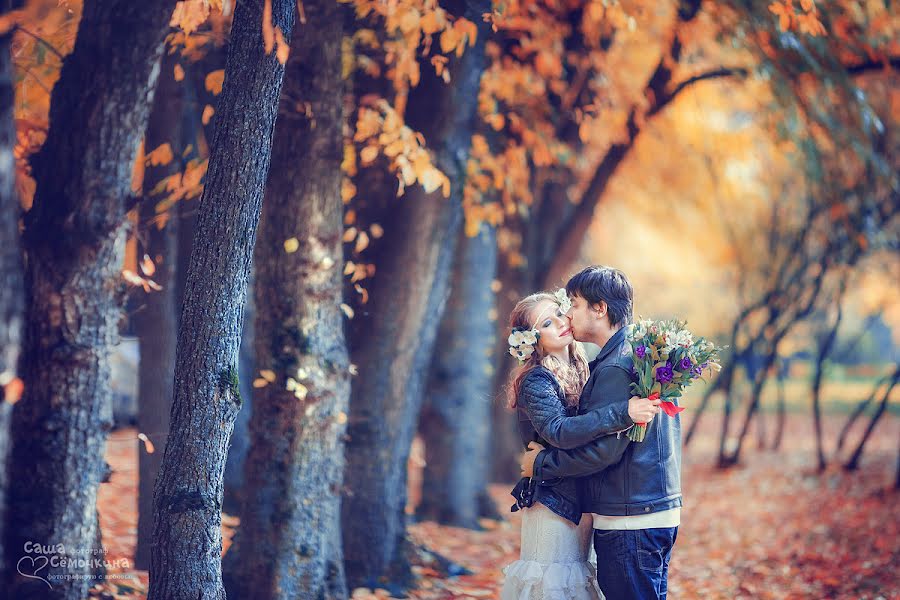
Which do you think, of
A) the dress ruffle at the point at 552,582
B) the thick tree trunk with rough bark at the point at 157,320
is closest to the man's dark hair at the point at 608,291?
the dress ruffle at the point at 552,582

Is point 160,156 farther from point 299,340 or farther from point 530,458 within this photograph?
point 530,458

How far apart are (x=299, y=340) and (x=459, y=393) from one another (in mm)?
3978

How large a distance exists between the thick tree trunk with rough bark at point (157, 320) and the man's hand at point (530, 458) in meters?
2.80

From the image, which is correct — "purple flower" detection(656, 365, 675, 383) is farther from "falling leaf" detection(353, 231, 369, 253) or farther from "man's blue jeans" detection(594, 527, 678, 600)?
"falling leaf" detection(353, 231, 369, 253)

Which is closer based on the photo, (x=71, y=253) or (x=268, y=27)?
(x=268, y=27)

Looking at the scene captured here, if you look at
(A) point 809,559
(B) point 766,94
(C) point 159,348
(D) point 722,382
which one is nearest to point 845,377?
(D) point 722,382

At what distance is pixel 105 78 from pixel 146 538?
319 centimetres

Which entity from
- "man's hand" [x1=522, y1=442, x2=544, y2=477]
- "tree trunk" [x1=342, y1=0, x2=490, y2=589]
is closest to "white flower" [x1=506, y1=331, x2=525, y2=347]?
"man's hand" [x1=522, y1=442, x2=544, y2=477]

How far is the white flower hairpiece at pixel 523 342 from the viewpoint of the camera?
4.14m

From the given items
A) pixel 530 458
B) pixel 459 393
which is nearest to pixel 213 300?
pixel 530 458

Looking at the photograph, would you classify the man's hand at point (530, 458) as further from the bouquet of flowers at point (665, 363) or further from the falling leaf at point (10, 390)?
the falling leaf at point (10, 390)

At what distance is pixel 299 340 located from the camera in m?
5.08

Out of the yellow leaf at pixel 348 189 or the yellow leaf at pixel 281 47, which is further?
the yellow leaf at pixel 348 189

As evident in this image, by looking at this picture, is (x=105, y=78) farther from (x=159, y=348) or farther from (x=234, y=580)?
(x=234, y=580)
